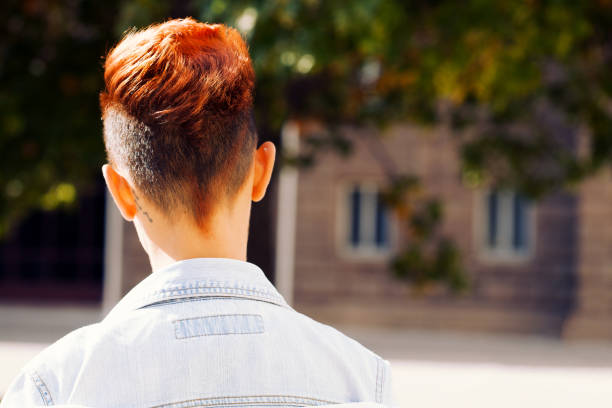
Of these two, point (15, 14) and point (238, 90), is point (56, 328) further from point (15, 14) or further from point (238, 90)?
point (238, 90)

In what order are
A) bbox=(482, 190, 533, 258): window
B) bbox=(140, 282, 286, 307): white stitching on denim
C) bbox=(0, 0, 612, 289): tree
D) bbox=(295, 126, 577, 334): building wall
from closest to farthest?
bbox=(140, 282, 286, 307): white stitching on denim
bbox=(0, 0, 612, 289): tree
bbox=(295, 126, 577, 334): building wall
bbox=(482, 190, 533, 258): window

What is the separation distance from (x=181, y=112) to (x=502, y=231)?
1645cm

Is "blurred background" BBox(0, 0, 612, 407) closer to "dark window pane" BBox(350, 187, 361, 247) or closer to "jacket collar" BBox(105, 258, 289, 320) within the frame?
"dark window pane" BBox(350, 187, 361, 247)

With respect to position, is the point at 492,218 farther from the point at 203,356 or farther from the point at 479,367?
the point at 203,356

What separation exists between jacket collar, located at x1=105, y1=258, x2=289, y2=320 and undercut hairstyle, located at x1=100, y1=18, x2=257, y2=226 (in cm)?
8

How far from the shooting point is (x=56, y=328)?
16656mm

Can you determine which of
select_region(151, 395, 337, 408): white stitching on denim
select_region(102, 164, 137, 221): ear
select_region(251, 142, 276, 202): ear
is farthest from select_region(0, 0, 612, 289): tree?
select_region(151, 395, 337, 408): white stitching on denim

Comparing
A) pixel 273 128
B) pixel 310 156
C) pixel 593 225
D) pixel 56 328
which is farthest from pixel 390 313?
pixel 273 128

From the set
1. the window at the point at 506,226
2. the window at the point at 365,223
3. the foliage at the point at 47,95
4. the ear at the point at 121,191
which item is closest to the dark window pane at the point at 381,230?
the window at the point at 365,223

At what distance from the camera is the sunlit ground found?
995cm

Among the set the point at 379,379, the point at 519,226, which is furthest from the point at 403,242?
the point at 379,379

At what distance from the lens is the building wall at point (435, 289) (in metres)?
16.7

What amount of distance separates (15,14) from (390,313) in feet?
35.0

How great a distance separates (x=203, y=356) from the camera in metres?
1.18
